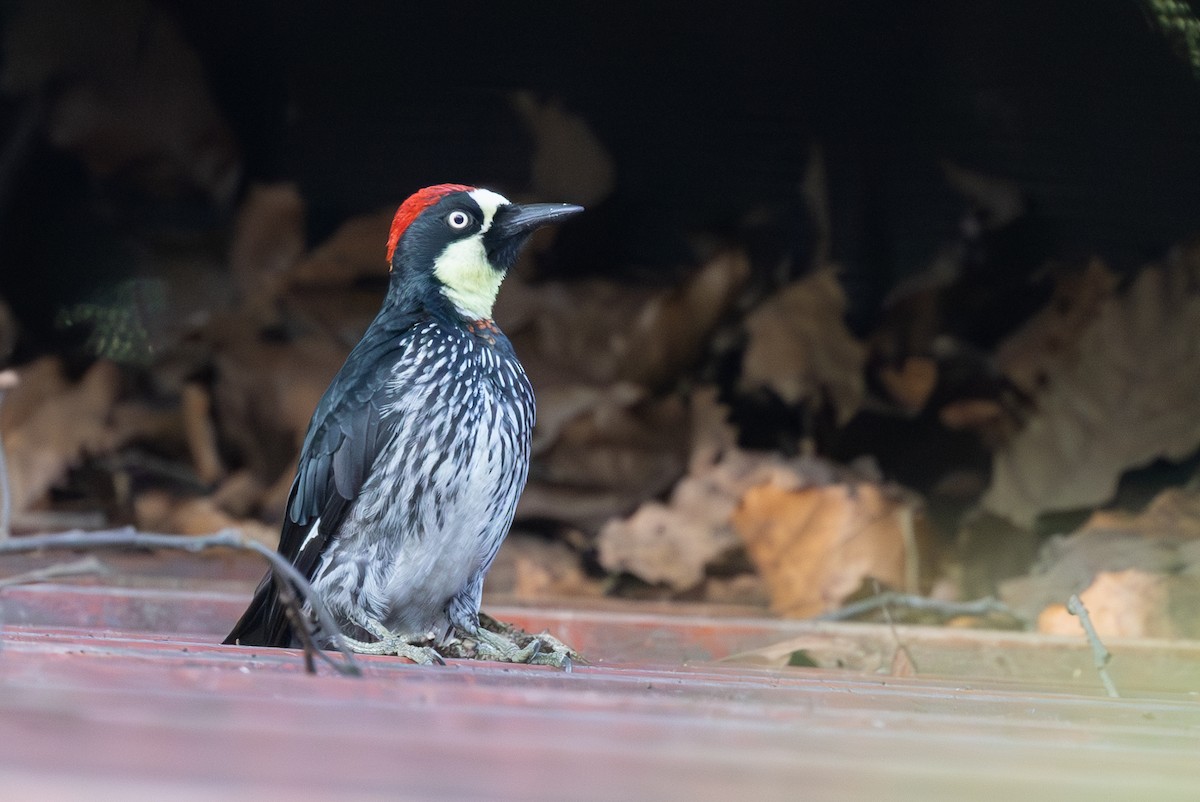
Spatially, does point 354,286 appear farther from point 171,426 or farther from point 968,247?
point 968,247

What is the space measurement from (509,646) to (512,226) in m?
0.87

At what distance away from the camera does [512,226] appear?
8.14ft

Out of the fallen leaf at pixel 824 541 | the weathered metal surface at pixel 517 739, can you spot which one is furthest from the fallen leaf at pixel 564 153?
the weathered metal surface at pixel 517 739

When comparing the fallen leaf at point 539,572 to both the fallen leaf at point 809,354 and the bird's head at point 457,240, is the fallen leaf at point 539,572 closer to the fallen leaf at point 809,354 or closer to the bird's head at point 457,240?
the fallen leaf at point 809,354

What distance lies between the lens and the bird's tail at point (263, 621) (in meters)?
2.05

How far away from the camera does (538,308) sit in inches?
157

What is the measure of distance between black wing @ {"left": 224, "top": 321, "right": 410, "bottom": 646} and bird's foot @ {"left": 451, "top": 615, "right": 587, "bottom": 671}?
30 centimetres

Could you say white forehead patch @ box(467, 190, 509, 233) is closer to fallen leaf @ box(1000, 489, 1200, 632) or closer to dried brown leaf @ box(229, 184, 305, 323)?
fallen leaf @ box(1000, 489, 1200, 632)

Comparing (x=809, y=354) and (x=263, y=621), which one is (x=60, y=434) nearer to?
(x=263, y=621)

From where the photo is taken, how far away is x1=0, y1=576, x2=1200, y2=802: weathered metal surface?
70cm

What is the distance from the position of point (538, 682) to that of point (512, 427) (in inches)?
40.6

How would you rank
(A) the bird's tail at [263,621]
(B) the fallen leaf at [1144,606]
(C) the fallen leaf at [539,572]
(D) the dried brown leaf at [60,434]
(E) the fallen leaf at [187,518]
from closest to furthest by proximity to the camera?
1. (A) the bird's tail at [263,621]
2. (B) the fallen leaf at [1144,606]
3. (C) the fallen leaf at [539,572]
4. (E) the fallen leaf at [187,518]
5. (D) the dried brown leaf at [60,434]

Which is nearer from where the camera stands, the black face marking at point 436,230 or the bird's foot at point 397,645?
the bird's foot at point 397,645

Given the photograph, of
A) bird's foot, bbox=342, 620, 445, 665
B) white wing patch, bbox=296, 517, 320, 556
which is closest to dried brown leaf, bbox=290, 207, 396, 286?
white wing patch, bbox=296, 517, 320, 556
